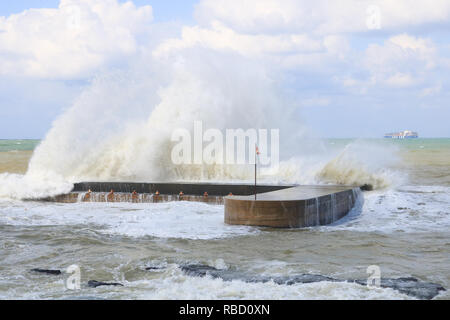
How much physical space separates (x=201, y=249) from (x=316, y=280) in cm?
276

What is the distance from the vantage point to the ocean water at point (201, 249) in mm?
6707

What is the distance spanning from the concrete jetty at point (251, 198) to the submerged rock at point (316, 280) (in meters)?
3.75

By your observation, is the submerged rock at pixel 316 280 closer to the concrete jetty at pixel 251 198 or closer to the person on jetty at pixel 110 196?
the concrete jetty at pixel 251 198

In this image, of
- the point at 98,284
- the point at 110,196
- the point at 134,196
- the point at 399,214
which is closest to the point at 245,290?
the point at 98,284

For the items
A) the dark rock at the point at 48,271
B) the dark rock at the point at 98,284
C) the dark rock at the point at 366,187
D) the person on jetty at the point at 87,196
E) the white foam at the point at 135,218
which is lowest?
the dark rock at the point at 98,284

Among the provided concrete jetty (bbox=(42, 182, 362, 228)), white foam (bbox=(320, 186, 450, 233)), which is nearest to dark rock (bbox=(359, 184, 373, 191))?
white foam (bbox=(320, 186, 450, 233))

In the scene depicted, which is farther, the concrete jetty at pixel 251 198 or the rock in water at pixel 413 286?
the concrete jetty at pixel 251 198

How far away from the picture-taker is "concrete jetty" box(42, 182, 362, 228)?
1131cm

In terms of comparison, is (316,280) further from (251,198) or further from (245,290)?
(251,198)

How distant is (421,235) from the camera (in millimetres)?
10781

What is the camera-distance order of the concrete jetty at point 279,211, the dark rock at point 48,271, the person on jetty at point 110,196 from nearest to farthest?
the dark rock at point 48,271
the concrete jetty at point 279,211
the person on jetty at point 110,196

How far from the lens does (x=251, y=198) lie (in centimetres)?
1180

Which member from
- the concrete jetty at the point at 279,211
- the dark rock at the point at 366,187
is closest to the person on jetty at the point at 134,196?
the concrete jetty at the point at 279,211
